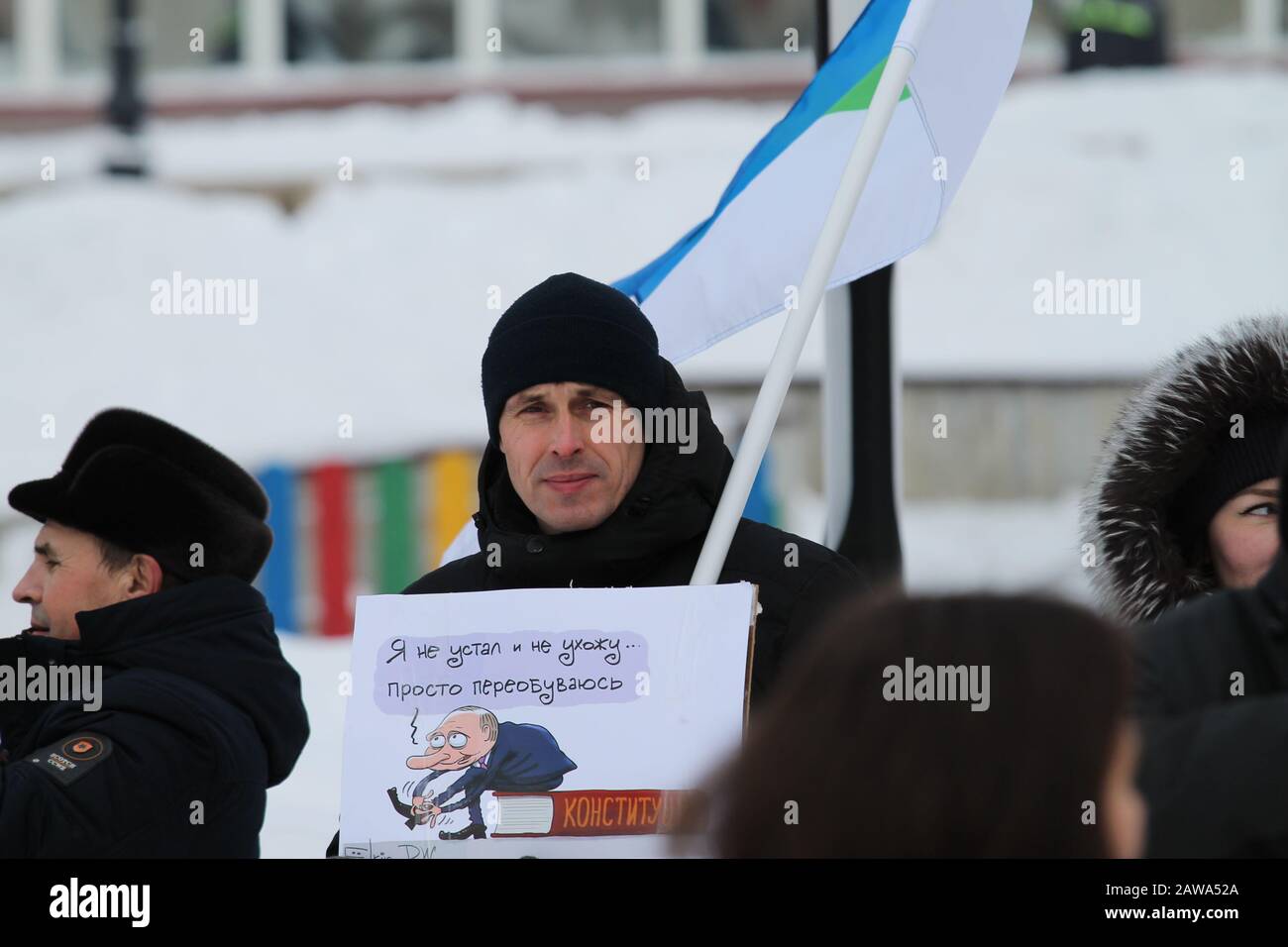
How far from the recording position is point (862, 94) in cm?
393

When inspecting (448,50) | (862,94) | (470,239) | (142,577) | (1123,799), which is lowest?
(1123,799)

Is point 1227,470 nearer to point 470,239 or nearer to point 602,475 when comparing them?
point 602,475

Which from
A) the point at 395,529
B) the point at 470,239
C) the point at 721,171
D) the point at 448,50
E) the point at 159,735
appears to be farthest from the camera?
the point at 448,50

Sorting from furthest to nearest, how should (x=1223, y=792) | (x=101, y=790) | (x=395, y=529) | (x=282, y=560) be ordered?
(x=395, y=529) → (x=282, y=560) → (x=101, y=790) → (x=1223, y=792)

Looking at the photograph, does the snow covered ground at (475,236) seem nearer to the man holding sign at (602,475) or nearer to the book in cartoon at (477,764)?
the man holding sign at (602,475)

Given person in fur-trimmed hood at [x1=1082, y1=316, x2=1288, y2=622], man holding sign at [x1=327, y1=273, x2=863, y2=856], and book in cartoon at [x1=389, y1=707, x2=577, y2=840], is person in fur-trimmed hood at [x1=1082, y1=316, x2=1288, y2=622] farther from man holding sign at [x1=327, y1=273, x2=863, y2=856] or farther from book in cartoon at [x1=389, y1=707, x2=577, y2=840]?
book in cartoon at [x1=389, y1=707, x2=577, y2=840]

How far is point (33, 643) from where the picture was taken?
319 cm

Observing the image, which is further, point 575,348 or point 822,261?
point 822,261
